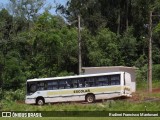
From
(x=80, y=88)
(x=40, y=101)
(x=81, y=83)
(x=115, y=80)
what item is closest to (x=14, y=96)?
(x=40, y=101)

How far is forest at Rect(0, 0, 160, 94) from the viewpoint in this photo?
5416 centimetres

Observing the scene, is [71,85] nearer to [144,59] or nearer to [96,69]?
[96,69]

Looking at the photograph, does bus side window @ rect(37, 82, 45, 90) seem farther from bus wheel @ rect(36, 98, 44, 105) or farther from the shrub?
the shrub

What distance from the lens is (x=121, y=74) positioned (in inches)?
1427

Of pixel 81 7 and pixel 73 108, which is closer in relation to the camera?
pixel 73 108

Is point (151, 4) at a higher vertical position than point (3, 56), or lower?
higher

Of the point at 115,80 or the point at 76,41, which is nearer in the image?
the point at 115,80

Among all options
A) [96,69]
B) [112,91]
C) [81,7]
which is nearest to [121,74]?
[112,91]

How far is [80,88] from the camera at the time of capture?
3756 centimetres

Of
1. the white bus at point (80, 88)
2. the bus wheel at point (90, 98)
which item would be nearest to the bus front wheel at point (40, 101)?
the white bus at point (80, 88)

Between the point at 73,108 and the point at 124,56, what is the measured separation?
28083 mm

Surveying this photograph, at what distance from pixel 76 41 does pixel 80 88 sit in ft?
64.5

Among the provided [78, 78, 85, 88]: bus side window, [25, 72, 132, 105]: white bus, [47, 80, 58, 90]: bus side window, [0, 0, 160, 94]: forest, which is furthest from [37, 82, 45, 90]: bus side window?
[0, 0, 160, 94]: forest

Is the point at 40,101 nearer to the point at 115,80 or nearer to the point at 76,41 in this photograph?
the point at 115,80
